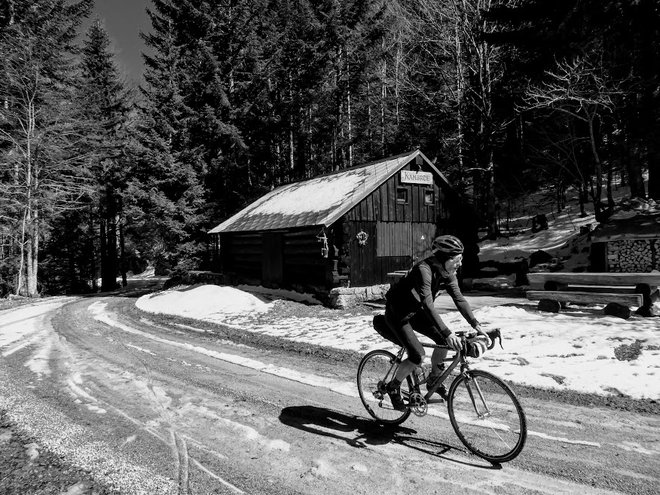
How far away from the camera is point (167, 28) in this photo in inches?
1150

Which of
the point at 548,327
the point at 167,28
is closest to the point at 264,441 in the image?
the point at 548,327

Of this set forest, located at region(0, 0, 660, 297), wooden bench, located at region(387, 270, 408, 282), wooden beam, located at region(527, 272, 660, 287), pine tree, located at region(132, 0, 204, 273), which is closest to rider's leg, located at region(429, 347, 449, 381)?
wooden beam, located at region(527, 272, 660, 287)

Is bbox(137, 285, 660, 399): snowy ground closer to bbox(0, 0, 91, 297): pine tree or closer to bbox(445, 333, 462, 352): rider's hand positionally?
bbox(445, 333, 462, 352): rider's hand

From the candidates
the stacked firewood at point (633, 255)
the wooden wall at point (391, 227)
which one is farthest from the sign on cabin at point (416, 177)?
the stacked firewood at point (633, 255)

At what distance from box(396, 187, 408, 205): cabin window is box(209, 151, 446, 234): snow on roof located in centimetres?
85

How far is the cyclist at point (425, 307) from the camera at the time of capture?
13.3ft

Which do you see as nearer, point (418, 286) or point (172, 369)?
point (418, 286)

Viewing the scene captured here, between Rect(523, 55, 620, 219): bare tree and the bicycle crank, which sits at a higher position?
Rect(523, 55, 620, 219): bare tree

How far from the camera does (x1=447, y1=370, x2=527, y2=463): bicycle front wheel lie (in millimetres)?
3789

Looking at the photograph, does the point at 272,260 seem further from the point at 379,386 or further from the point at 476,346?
the point at 476,346

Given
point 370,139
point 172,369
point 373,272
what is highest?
point 370,139

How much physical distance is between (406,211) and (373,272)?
3003 mm

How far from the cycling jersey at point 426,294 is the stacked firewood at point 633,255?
1401cm

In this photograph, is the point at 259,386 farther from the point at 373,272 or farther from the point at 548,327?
the point at 373,272
